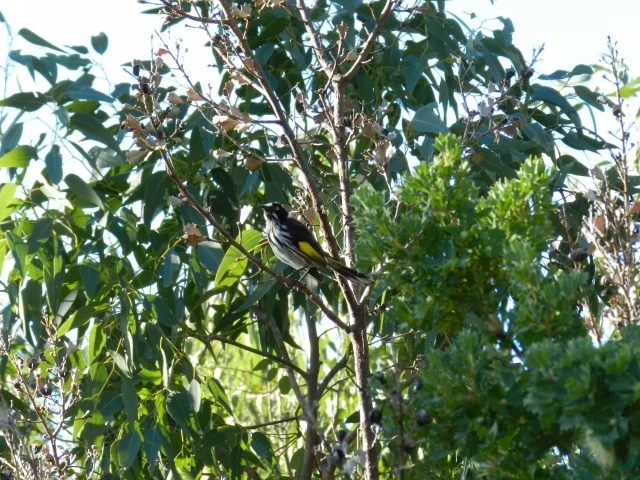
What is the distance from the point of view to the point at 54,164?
12.4ft

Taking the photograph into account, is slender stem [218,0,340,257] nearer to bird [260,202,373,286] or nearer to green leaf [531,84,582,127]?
bird [260,202,373,286]

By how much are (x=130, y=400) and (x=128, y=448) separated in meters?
0.16

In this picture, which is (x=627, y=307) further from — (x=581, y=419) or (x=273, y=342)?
(x=273, y=342)

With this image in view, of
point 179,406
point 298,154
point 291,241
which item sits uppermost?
point 291,241

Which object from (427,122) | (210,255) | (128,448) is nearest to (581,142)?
(427,122)

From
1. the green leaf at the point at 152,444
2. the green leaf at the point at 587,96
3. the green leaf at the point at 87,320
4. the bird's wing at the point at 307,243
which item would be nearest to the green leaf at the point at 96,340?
the green leaf at the point at 87,320

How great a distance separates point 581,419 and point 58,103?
8.36 ft

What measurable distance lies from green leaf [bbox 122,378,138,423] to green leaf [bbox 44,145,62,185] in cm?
66

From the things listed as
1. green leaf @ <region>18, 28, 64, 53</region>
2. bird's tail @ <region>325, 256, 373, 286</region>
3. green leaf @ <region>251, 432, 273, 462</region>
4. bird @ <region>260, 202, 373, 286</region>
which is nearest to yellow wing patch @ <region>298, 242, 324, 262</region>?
bird @ <region>260, 202, 373, 286</region>

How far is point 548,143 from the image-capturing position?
3.93 m

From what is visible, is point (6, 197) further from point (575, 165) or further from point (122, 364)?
point (575, 165)

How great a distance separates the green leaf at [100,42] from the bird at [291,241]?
0.79m

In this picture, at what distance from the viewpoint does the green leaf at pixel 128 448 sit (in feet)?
12.2

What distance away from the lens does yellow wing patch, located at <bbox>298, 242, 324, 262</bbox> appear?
3951mm
